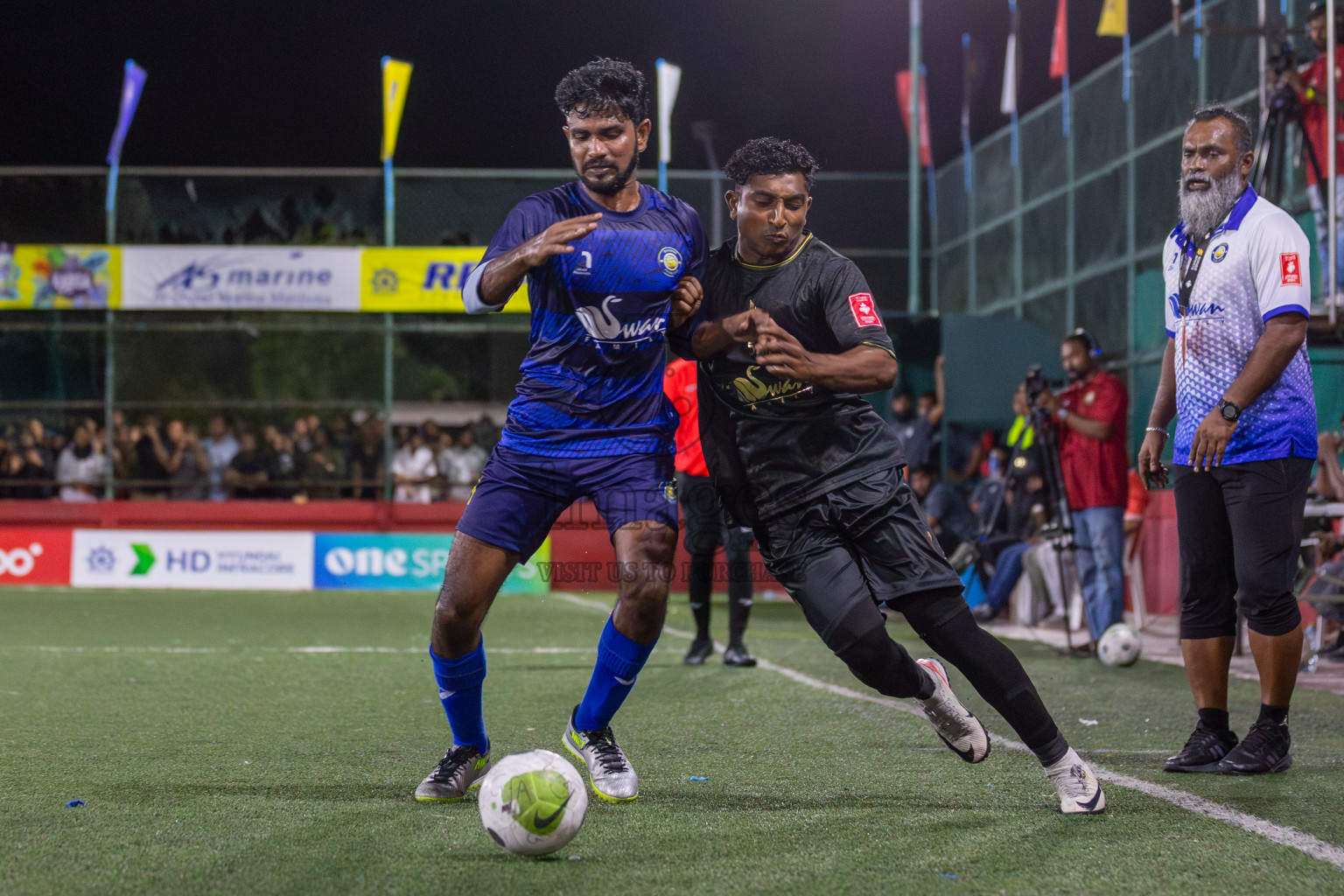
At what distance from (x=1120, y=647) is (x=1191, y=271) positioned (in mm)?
3596

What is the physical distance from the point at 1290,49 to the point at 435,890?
841 centimetres

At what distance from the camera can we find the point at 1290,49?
29.1ft

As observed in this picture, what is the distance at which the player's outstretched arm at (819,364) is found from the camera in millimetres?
3670

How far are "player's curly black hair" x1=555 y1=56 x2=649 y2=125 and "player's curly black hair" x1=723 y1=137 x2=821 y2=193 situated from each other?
355mm

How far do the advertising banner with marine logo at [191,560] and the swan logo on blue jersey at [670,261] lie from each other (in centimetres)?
1312

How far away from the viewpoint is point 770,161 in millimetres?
3982

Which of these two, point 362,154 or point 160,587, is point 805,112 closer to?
point 362,154

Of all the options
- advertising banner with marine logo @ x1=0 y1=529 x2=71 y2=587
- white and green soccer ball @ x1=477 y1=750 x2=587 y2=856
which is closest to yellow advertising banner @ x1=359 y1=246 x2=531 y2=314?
advertising banner with marine logo @ x1=0 y1=529 x2=71 y2=587

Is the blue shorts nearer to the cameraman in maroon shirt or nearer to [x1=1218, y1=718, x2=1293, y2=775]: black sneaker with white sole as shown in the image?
[x1=1218, y1=718, x2=1293, y2=775]: black sneaker with white sole

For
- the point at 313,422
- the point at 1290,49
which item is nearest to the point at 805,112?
the point at 313,422

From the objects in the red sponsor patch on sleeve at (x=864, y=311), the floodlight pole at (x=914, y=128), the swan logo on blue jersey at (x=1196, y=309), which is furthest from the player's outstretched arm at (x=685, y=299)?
the floodlight pole at (x=914, y=128)

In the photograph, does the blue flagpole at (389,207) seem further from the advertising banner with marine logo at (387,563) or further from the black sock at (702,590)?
the black sock at (702,590)

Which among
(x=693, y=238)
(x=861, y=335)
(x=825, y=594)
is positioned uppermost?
(x=693, y=238)

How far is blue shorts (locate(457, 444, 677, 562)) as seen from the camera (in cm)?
396
